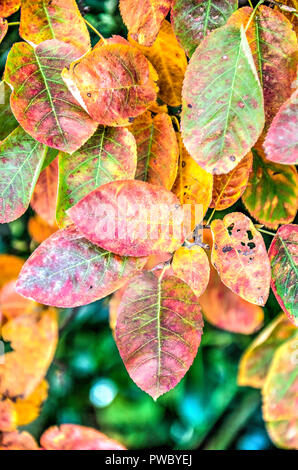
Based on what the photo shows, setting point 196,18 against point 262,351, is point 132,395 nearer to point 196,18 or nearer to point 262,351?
point 262,351

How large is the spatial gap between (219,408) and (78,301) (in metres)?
0.31

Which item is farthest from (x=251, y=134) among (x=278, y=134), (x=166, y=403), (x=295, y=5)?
(x=166, y=403)

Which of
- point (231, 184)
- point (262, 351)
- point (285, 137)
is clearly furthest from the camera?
point (262, 351)

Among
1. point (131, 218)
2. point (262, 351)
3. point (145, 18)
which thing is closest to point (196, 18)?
point (145, 18)

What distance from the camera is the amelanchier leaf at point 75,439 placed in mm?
495

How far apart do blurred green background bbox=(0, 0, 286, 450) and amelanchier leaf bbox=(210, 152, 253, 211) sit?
0.68 feet

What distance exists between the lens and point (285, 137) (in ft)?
0.87

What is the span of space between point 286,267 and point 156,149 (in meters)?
0.13

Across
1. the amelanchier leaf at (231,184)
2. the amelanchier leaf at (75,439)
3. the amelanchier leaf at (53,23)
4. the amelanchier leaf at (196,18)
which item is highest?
the amelanchier leaf at (53,23)

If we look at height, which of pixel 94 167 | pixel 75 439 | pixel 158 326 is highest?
pixel 94 167

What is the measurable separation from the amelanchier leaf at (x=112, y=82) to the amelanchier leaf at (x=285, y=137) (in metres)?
0.09

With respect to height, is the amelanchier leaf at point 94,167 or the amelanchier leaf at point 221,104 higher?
the amelanchier leaf at point 221,104

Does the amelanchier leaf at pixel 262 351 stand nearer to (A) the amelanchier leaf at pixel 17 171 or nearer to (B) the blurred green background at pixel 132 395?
(B) the blurred green background at pixel 132 395

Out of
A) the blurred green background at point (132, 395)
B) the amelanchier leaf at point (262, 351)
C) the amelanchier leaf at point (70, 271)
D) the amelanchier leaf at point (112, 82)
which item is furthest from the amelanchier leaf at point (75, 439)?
the amelanchier leaf at point (112, 82)
